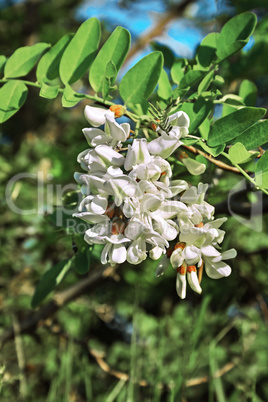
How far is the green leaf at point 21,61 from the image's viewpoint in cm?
51

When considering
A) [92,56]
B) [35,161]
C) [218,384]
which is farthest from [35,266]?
[92,56]

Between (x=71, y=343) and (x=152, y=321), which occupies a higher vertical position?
(x=71, y=343)

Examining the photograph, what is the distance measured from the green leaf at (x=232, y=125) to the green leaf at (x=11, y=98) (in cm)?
22

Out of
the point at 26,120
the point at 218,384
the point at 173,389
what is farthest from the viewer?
the point at 26,120

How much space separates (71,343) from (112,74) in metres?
0.61

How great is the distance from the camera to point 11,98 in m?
0.48

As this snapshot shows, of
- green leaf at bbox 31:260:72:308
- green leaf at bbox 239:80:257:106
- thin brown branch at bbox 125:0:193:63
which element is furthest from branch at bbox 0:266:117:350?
thin brown branch at bbox 125:0:193:63

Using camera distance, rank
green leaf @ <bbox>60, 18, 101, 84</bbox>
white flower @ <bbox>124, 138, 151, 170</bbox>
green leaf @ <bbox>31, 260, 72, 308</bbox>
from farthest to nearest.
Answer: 1. green leaf @ <bbox>31, 260, 72, 308</bbox>
2. green leaf @ <bbox>60, 18, 101, 84</bbox>
3. white flower @ <bbox>124, 138, 151, 170</bbox>

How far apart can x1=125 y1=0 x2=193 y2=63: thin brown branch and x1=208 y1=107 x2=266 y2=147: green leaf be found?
111 centimetres

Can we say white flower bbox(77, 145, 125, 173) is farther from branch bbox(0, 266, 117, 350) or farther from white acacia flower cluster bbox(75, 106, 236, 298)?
branch bbox(0, 266, 117, 350)

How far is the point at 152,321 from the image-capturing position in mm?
1341

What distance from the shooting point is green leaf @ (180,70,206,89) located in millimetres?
445

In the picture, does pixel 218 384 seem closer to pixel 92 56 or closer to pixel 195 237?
pixel 195 237

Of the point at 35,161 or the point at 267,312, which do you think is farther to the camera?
the point at 35,161
